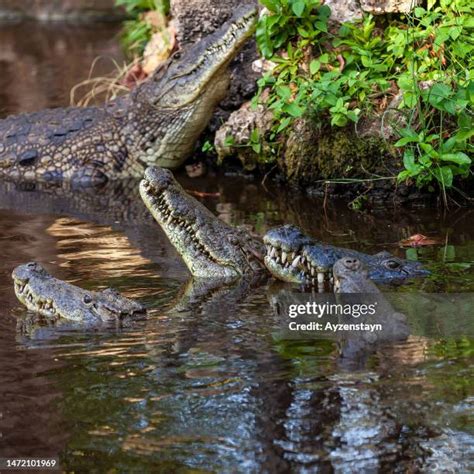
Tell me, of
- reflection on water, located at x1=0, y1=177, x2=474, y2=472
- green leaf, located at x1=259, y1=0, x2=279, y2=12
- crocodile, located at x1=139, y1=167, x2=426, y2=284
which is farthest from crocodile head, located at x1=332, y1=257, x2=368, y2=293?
green leaf, located at x1=259, y1=0, x2=279, y2=12

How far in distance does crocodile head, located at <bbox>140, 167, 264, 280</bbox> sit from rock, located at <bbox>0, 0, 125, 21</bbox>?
11990 millimetres

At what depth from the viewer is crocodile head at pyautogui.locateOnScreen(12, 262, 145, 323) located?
6332mm

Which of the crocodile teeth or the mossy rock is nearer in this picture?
the crocodile teeth

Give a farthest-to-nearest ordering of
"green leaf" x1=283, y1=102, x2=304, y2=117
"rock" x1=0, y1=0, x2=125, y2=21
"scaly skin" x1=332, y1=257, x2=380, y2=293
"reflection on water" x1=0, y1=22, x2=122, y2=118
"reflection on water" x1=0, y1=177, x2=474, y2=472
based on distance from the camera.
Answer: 1. "rock" x1=0, y1=0, x2=125, y2=21
2. "reflection on water" x1=0, y1=22, x2=122, y2=118
3. "green leaf" x1=283, y1=102, x2=304, y2=117
4. "scaly skin" x1=332, y1=257, x2=380, y2=293
5. "reflection on water" x1=0, y1=177, x2=474, y2=472

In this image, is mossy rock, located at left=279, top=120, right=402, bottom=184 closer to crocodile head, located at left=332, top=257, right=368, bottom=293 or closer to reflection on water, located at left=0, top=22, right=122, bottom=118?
crocodile head, located at left=332, top=257, right=368, bottom=293

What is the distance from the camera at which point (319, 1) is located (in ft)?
29.6

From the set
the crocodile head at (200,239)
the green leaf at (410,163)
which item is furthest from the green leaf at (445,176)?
the crocodile head at (200,239)

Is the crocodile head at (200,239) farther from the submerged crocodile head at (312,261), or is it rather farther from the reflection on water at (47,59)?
the reflection on water at (47,59)

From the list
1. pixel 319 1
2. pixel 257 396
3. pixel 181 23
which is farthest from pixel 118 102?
pixel 257 396

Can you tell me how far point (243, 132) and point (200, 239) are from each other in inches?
101

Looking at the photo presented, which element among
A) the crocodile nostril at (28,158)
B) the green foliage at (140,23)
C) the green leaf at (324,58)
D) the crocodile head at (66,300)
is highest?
the green foliage at (140,23)

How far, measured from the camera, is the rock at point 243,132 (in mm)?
9602

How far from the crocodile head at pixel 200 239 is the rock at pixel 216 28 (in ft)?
10.0

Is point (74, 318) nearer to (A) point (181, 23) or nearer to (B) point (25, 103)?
(A) point (181, 23)
